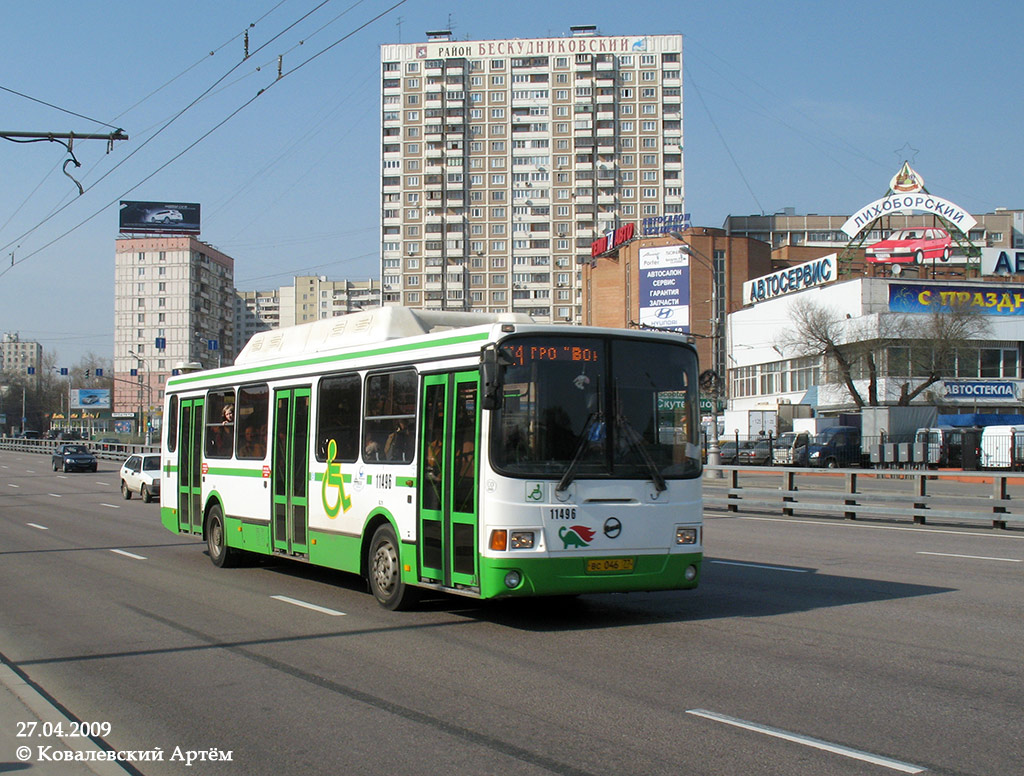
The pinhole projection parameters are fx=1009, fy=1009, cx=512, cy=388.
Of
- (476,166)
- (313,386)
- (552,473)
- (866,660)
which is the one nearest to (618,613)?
(552,473)

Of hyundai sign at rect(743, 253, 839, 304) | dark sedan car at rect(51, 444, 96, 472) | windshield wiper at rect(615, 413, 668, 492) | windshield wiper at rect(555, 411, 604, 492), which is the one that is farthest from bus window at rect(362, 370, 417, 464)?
hyundai sign at rect(743, 253, 839, 304)

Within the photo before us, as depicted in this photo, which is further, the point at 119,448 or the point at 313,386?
the point at 119,448

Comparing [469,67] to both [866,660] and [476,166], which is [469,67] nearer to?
[476,166]

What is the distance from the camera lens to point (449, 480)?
31.3ft

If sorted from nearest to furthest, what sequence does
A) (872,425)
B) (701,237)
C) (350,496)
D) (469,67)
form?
(350,496)
(872,425)
(701,237)
(469,67)

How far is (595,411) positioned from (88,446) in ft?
228

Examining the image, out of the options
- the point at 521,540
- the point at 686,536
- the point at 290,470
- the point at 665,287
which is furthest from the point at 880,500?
the point at 665,287

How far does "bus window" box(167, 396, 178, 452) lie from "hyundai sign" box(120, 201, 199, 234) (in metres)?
113

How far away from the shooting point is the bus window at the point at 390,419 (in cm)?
1031

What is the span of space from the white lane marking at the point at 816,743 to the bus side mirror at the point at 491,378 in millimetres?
3386

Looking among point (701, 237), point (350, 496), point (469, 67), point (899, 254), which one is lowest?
point (350, 496)

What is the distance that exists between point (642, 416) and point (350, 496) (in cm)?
354

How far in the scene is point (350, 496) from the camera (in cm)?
1119

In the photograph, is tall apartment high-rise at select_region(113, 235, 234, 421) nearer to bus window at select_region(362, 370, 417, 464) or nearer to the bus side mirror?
bus window at select_region(362, 370, 417, 464)
